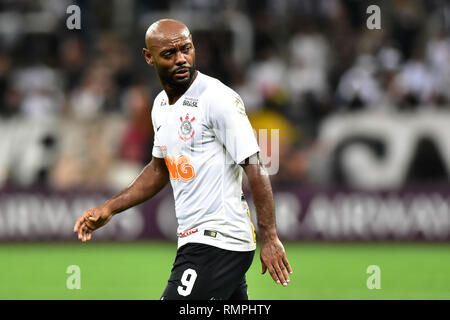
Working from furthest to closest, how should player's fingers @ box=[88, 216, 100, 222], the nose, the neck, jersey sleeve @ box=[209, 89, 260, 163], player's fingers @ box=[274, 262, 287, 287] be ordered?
player's fingers @ box=[88, 216, 100, 222]
the neck
the nose
jersey sleeve @ box=[209, 89, 260, 163]
player's fingers @ box=[274, 262, 287, 287]

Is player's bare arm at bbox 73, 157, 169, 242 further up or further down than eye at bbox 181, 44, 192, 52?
further down

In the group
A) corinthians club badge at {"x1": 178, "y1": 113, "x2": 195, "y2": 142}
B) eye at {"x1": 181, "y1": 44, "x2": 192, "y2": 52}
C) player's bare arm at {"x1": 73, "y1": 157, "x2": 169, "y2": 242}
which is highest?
eye at {"x1": 181, "y1": 44, "x2": 192, "y2": 52}

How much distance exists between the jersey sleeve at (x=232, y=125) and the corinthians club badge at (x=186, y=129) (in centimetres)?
16

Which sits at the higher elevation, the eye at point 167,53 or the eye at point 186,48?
the eye at point 186,48

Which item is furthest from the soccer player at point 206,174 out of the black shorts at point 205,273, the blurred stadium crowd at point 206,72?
the blurred stadium crowd at point 206,72

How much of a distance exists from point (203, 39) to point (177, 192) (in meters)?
11.5

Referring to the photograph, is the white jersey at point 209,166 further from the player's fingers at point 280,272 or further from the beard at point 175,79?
the player's fingers at point 280,272

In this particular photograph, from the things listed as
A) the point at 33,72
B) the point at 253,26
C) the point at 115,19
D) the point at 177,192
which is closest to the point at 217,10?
the point at 253,26

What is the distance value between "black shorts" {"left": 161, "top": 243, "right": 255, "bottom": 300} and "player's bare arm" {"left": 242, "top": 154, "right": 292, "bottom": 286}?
0.31m

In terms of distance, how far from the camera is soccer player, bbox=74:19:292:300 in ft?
17.7

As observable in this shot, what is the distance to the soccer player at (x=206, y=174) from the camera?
17.7 ft

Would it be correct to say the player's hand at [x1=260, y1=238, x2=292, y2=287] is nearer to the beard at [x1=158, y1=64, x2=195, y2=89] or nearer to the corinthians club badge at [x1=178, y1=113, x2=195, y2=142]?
the corinthians club badge at [x1=178, y1=113, x2=195, y2=142]

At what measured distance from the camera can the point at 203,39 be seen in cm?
1698

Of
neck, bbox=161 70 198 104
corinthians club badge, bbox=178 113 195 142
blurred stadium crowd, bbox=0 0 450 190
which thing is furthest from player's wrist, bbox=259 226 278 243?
blurred stadium crowd, bbox=0 0 450 190
